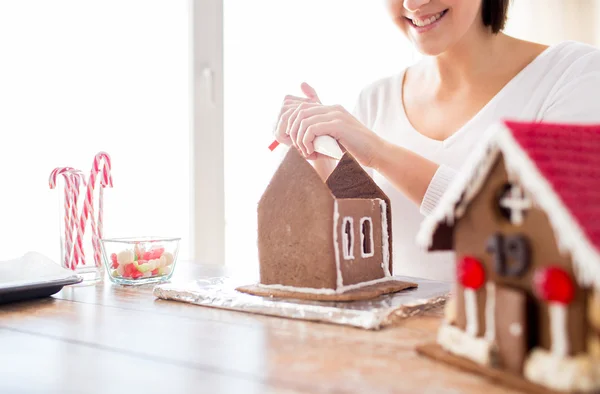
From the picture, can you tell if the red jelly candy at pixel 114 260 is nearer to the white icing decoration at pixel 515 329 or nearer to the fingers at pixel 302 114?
the fingers at pixel 302 114

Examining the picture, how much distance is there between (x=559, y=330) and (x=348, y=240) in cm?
51

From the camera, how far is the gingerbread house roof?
50 cm

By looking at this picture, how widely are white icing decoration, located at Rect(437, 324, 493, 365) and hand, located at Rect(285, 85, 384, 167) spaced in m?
0.58

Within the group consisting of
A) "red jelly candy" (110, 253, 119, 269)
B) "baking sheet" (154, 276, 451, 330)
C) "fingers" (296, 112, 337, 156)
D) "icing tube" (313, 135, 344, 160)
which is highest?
"fingers" (296, 112, 337, 156)

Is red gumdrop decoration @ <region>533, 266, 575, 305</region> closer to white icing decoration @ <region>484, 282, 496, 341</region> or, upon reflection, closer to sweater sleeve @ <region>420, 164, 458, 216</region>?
white icing decoration @ <region>484, 282, 496, 341</region>

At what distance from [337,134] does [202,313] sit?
47 centimetres

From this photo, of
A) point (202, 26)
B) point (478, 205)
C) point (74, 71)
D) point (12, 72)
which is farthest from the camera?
point (202, 26)

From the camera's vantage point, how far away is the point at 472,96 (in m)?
1.62

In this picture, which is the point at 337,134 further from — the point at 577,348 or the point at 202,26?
the point at 202,26

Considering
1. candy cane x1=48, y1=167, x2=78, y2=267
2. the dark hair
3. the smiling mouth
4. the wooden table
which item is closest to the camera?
the wooden table

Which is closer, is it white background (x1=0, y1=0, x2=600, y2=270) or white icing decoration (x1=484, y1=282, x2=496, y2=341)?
white icing decoration (x1=484, y1=282, x2=496, y2=341)

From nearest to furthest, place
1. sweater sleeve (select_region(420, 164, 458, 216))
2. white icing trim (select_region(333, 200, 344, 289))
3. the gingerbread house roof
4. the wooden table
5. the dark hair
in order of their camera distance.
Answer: the gingerbread house roof, the wooden table, white icing trim (select_region(333, 200, 344, 289)), sweater sleeve (select_region(420, 164, 458, 216)), the dark hair

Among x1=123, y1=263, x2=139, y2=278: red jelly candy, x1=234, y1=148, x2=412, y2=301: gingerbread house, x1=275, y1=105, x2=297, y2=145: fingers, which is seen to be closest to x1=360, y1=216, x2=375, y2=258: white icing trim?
x1=234, y1=148, x2=412, y2=301: gingerbread house

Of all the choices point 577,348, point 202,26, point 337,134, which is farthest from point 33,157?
point 577,348
